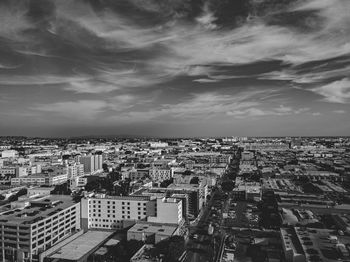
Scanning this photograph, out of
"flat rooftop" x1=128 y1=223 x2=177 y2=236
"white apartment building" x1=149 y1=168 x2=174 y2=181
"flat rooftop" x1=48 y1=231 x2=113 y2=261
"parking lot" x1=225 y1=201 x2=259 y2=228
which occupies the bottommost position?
"parking lot" x1=225 y1=201 x2=259 y2=228

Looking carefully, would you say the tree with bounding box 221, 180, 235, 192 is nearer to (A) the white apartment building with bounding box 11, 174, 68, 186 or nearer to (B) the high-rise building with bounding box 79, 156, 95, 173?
(A) the white apartment building with bounding box 11, 174, 68, 186

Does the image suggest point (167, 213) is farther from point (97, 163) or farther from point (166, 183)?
point (97, 163)

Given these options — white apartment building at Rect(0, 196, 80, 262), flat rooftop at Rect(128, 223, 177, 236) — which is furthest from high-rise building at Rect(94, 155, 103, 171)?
flat rooftop at Rect(128, 223, 177, 236)

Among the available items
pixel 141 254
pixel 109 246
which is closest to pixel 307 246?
pixel 141 254

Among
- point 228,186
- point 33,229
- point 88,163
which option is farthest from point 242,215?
point 88,163

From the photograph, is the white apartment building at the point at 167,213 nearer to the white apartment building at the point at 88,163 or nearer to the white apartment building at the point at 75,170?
the white apartment building at the point at 75,170

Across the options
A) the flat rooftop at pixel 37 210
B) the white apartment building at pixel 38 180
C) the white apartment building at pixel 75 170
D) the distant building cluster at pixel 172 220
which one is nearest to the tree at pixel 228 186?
the distant building cluster at pixel 172 220
